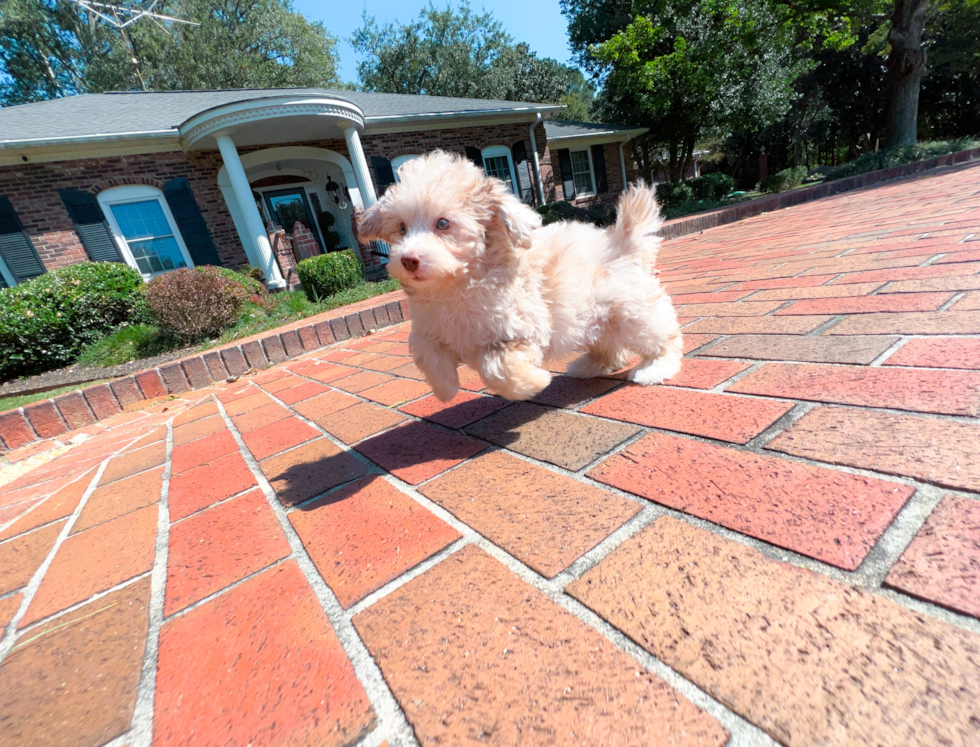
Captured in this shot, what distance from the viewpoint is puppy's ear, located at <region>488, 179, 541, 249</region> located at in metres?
1.80

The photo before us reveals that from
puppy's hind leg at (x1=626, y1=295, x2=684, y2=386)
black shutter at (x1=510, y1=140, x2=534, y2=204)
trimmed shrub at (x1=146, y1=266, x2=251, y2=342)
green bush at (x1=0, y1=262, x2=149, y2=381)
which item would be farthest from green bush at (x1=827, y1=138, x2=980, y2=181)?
green bush at (x1=0, y1=262, x2=149, y2=381)

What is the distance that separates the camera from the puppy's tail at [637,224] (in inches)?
85.2

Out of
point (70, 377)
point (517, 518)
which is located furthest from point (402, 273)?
point (70, 377)

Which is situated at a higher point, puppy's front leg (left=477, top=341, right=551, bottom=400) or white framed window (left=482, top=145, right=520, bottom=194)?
white framed window (left=482, top=145, right=520, bottom=194)

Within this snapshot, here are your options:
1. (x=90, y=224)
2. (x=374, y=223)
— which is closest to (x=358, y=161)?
(x=90, y=224)

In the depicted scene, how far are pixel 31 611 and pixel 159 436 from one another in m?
1.87

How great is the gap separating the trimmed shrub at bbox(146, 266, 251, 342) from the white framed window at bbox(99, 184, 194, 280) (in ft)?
17.8

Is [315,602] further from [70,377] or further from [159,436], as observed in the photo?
[70,377]

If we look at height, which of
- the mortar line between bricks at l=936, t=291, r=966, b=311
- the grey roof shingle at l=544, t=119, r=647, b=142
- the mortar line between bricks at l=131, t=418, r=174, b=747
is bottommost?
the mortar line between bricks at l=131, t=418, r=174, b=747

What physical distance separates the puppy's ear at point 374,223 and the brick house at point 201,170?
876 cm

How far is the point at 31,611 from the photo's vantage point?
1.45m

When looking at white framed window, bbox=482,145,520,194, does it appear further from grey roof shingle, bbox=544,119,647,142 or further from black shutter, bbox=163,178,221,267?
black shutter, bbox=163,178,221,267

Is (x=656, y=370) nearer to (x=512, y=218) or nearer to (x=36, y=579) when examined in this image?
(x=512, y=218)

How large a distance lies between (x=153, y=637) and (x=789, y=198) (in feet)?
39.9
